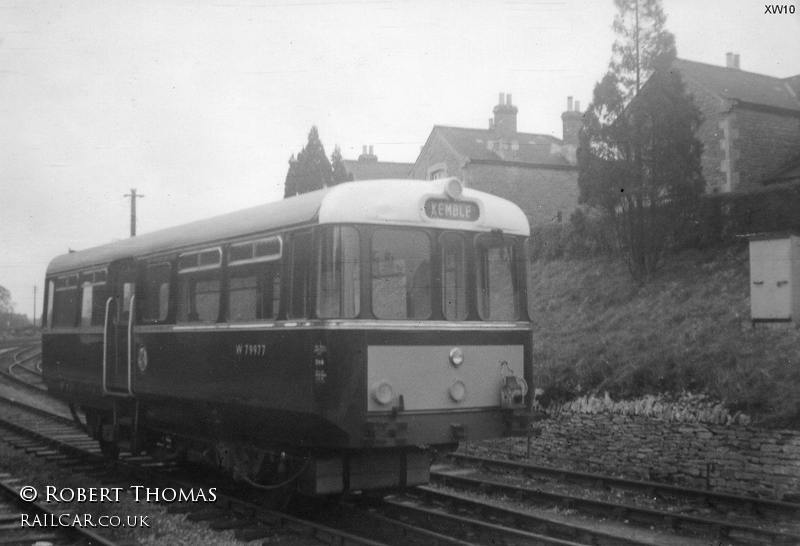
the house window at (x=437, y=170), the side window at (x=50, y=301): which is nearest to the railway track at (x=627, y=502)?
the side window at (x=50, y=301)

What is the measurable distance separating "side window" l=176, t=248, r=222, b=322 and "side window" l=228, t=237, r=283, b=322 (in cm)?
36

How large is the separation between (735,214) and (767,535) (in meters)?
9.04

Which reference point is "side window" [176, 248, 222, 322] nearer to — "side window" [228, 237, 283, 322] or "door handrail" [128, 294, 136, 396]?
"side window" [228, 237, 283, 322]

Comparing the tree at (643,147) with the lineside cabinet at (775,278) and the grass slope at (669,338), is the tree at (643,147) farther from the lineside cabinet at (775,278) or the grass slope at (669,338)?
the lineside cabinet at (775,278)

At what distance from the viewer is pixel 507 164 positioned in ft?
103

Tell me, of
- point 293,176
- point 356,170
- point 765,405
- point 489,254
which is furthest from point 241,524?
point 356,170

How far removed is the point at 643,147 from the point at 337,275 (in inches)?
401

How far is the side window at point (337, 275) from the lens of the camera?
27.1 ft

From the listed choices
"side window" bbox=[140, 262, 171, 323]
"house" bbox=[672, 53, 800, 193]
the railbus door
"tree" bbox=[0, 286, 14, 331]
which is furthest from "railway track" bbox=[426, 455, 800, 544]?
"tree" bbox=[0, 286, 14, 331]

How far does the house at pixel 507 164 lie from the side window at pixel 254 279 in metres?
21.4


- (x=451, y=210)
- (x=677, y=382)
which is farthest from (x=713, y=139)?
(x=451, y=210)

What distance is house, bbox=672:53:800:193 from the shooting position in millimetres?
19891

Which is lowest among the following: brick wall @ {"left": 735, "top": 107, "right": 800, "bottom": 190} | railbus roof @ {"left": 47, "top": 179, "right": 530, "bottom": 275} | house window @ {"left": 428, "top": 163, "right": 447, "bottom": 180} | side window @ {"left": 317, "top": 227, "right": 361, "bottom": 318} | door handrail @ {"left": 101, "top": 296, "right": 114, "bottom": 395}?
door handrail @ {"left": 101, "top": 296, "right": 114, "bottom": 395}

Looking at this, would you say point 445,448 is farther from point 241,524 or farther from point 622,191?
point 622,191
